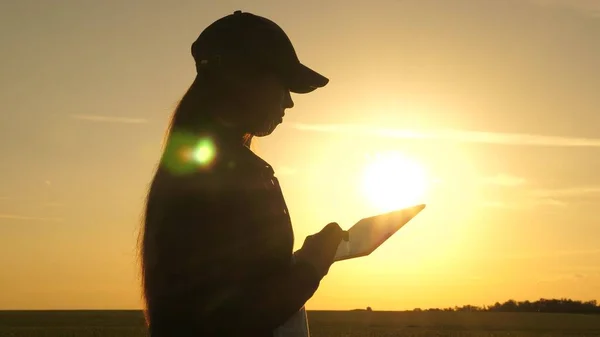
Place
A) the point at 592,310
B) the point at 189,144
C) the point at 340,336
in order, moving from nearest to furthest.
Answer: the point at 189,144 < the point at 340,336 < the point at 592,310

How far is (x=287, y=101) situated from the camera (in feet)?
10.7

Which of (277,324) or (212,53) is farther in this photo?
(212,53)

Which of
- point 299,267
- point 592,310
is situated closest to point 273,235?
point 299,267

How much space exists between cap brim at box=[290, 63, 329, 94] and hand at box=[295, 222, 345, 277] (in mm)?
499

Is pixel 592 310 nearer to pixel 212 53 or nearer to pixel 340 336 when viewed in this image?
pixel 340 336

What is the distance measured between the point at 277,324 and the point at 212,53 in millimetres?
977

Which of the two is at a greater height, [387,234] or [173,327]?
[387,234]

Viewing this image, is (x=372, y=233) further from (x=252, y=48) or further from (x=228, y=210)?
(x=252, y=48)

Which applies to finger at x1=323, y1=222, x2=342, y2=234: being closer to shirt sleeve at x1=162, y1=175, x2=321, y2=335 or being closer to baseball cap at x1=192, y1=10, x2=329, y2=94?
shirt sleeve at x1=162, y1=175, x2=321, y2=335

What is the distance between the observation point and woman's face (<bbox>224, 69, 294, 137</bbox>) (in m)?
3.15

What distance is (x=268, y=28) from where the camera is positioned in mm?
3203

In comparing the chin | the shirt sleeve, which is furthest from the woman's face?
the shirt sleeve

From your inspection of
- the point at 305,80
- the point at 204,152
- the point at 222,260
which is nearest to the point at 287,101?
the point at 305,80

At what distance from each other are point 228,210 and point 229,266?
7.0 inches
